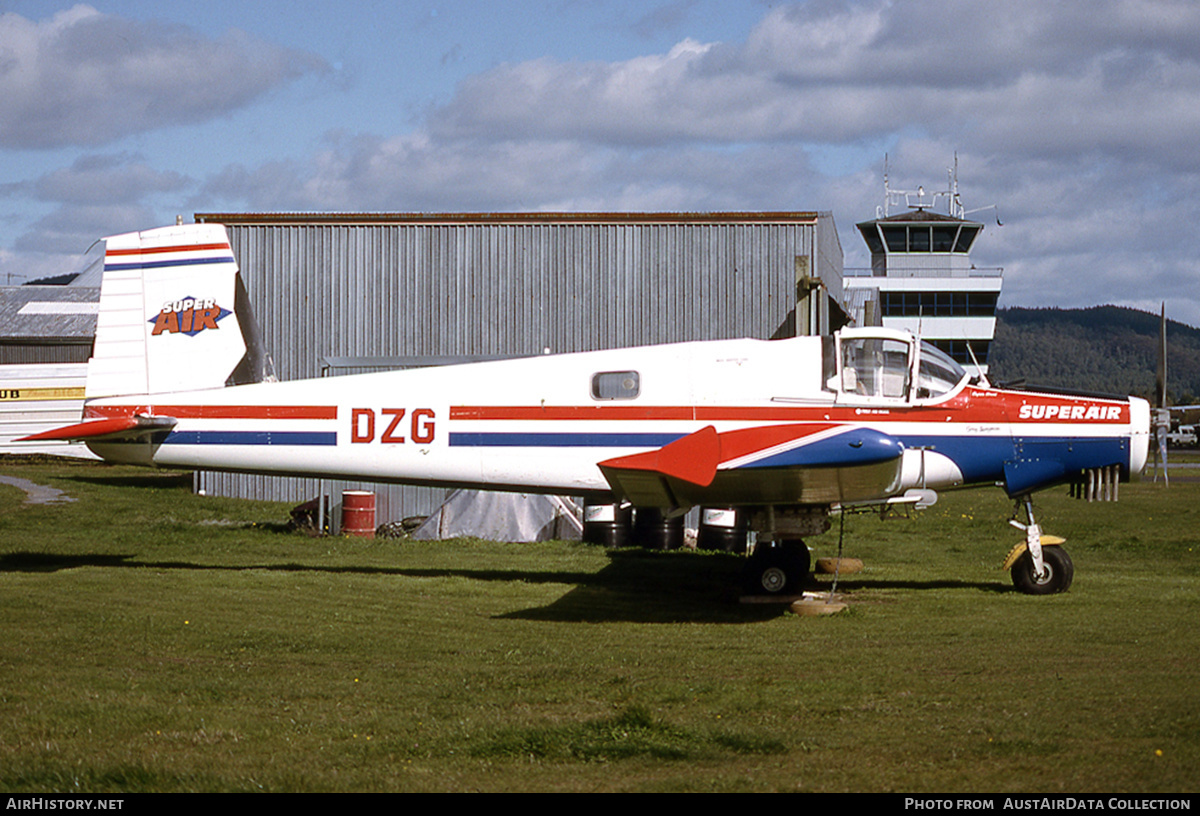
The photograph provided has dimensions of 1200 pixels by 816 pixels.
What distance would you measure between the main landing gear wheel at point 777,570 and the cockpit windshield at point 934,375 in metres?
2.08

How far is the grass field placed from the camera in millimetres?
5047

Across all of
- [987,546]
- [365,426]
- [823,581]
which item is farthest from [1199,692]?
[987,546]

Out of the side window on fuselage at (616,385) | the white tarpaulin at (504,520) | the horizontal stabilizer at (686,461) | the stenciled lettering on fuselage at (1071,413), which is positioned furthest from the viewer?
the white tarpaulin at (504,520)

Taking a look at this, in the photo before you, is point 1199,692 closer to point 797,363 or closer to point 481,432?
point 797,363

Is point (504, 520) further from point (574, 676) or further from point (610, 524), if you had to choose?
point (574, 676)

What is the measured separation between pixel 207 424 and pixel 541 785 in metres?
8.44

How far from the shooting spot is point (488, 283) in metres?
20.2

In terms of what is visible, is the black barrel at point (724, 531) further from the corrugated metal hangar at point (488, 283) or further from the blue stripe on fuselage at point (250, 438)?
the blue stripe on fuselage at point (250, 438)

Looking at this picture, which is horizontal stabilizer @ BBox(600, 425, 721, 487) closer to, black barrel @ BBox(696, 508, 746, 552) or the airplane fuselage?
the airplane fuselage

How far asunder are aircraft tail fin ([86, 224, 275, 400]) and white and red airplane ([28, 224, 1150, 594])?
16mm

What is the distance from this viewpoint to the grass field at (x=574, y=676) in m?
5.05

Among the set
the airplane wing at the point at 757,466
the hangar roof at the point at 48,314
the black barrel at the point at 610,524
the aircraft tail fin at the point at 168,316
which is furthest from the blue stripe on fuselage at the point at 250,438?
the hangar roof at the point at 48,314

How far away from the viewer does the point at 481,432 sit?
38.2 feet

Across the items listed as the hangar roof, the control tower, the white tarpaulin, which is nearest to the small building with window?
the control tower
